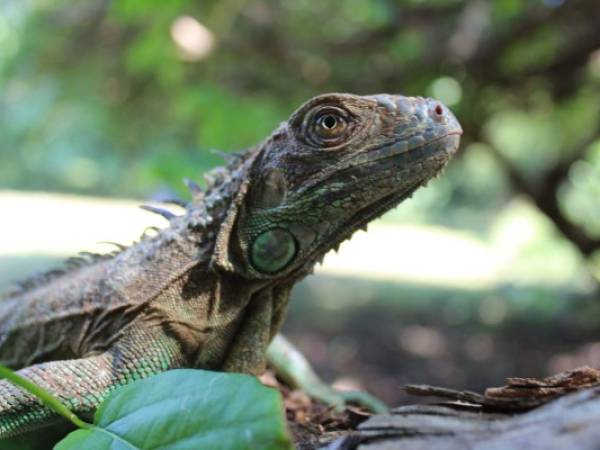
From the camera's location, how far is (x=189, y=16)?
8.34 metres

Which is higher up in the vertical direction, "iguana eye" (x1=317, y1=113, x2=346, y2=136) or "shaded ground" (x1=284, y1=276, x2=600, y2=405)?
"iguana eye" (x1=317, y1=113, x2=346, y2=136)

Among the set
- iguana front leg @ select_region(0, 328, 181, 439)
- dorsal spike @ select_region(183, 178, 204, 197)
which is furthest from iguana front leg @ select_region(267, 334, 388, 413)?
iguana front leg @ select_region(0, 328, 181, 439)

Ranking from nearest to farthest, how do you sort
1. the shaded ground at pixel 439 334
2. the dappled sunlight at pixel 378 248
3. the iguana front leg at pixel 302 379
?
1. the iguana front leg at pixel 302 379
2. the shaded ground at pixel 439 334
3. the dappled sunlight at pixel 378 248

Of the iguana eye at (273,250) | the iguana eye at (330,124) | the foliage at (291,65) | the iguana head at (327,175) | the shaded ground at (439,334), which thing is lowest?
the shaded ground at (439,334)

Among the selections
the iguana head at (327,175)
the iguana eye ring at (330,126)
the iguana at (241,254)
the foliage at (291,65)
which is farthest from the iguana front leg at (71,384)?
the foliage at (291,65)

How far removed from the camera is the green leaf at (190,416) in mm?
1701

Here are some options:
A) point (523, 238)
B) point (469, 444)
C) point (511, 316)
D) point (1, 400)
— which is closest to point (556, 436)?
point (469, 444)

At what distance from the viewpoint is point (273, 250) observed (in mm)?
2908

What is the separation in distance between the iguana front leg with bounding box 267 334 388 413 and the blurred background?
1986 mm

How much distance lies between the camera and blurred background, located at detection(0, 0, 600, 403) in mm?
8094

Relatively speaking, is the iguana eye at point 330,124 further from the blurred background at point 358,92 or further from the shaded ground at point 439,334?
the shaded ground at point 439,334

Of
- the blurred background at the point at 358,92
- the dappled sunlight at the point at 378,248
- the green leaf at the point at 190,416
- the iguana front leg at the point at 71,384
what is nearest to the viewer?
the green leaf at the point at 190,416

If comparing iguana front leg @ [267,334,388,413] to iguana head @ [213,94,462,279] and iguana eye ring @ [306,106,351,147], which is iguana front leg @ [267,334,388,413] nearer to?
iguana head @ [213,94,462,279]

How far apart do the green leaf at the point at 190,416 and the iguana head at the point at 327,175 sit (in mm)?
1007
